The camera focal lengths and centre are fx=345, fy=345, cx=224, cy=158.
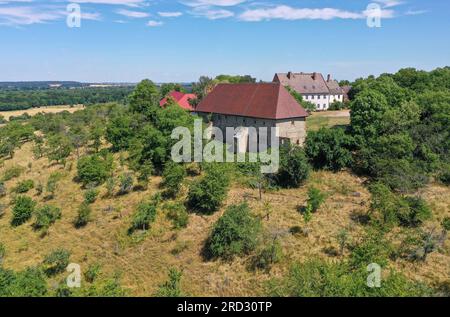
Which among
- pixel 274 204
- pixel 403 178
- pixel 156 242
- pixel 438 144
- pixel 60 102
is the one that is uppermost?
pixel 60 102

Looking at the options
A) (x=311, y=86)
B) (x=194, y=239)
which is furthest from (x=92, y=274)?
(x=311, y=86)

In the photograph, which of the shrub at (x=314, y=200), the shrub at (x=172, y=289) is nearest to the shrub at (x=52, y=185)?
the shrub at (x=172, y=289)

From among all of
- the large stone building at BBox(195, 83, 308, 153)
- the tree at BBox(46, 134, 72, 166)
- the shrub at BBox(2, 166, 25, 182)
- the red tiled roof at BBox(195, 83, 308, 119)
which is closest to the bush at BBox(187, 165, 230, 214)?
the large stone building at BBox(195, 83, 308, 153)

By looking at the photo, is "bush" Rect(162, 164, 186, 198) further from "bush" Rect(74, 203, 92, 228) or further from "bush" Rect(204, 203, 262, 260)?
"bush" Rect(204, 203, 262, 260)

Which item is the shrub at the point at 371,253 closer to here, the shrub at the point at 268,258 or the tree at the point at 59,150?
the shrub at the point at 268,258

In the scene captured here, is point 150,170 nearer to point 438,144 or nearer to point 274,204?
point 274,204

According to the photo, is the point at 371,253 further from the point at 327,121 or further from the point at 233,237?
the point at 327,121
